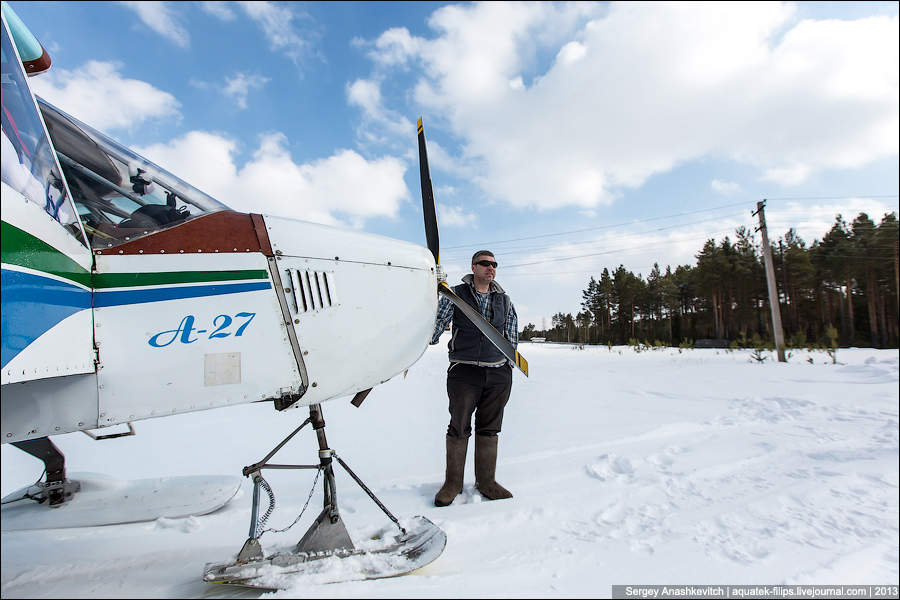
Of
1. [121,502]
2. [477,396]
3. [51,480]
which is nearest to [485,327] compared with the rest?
[477,396]

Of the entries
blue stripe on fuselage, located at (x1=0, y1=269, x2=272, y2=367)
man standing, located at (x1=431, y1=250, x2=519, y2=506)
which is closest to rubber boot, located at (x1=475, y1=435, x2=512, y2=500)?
man standing, located at (x1=431, y1=250, x2=519, y2=506)

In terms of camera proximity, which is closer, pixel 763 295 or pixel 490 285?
pixel 490 285

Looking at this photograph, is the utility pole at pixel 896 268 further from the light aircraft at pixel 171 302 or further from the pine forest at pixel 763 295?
the light aircraft at pixel 171 302

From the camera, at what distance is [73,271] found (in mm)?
1668

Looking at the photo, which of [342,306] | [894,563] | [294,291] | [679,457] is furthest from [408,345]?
[679,457]

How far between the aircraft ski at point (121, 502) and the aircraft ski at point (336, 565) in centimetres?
142

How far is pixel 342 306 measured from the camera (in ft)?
7.53

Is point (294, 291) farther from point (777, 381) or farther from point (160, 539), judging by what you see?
point (777, 381)

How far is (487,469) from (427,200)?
94.9 inches

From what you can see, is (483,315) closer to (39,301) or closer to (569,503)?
(569,503)

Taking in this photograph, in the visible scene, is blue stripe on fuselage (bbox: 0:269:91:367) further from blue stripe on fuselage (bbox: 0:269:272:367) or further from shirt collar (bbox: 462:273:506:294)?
shirt collar (bbox: 462:273:506:294)

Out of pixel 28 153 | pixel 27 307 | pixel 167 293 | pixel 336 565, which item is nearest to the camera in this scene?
pixel 27 307

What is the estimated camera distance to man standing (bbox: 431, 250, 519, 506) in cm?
342

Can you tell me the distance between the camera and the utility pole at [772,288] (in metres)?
14.4
